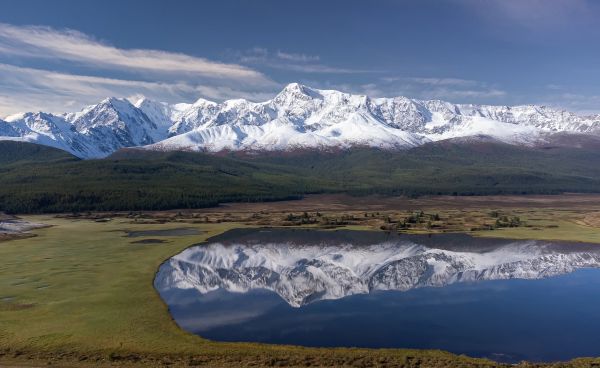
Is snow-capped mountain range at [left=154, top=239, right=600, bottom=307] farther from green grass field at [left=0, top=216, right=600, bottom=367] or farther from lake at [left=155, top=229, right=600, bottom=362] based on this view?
green grass field at [left=0, top=216, right=600, bottom=367]

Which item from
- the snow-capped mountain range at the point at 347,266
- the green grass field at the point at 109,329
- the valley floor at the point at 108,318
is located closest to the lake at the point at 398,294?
the snow-capped mountain range at the point at 347,266

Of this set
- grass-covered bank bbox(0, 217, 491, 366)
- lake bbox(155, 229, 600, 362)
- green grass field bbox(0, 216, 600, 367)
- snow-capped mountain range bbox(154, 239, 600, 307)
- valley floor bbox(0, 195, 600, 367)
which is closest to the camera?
green grass field bbox(0, 216, 600, 367)

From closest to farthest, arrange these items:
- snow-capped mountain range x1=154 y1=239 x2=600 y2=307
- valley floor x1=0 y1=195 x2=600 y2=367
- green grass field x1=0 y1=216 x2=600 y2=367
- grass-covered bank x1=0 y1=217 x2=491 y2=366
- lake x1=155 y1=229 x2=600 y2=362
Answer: green grass field x1=0 y1=216 x2=600 y2=367 < valley floor x1=0 y1=195 x2=600 y2=367 < grass-covered bank x1=0 y1=217 x2=491 y2=366 < lake x1=155 y1=229 x2=600 y2=362 < snow-capped mountain range x1=154 y1=239 x2=600 y2=307

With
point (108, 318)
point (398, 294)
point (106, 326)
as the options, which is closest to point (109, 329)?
point (106, 326)

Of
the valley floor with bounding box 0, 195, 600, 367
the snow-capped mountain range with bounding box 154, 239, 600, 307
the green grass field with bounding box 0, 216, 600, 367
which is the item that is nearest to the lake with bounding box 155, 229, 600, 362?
the snow-capped mountain range with bounding box 154, 239, 600, 307

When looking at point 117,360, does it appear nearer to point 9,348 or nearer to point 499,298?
point 9,348

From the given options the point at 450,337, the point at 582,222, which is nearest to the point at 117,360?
the point at 450,337
